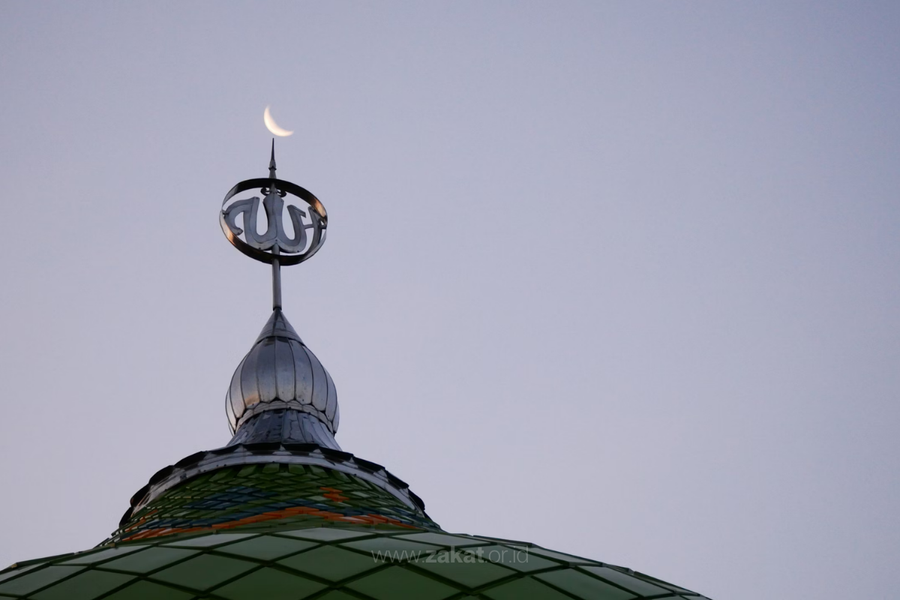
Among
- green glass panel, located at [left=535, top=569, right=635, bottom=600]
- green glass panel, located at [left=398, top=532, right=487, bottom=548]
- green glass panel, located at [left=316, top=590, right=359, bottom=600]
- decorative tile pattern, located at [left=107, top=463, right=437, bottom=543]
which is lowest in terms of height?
green glass panel, located at [left=316, top=590, right=359, bottom=600]

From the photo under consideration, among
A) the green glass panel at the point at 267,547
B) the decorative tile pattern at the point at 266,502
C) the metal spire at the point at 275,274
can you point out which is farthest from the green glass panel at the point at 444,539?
the metal spire at the point at 275,274

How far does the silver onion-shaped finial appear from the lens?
21672 millimetres

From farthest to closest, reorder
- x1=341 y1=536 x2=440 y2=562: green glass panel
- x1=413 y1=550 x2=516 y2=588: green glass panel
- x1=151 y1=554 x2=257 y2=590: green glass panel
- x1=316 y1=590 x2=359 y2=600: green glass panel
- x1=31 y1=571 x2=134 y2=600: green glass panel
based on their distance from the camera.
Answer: x1=341 y1=536 x2=440 y2=562: green glass panel → x1=413 y1=550 x2=516 y2=588: green glass panel → x1=31 y1=571 x2=134 y2=600: green glass panel → x1=151 y1=554 x2=257 y2=590: green glass panel → x1=316 y1=590 x2=359 y2=600: green glass panel

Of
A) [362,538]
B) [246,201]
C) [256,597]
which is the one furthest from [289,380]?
[256,597]

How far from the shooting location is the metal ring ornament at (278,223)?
81.0 ft

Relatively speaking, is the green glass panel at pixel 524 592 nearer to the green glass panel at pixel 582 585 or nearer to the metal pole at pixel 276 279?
the green glass panel at pixel 582 585

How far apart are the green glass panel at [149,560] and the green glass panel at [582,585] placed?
2.91 metres

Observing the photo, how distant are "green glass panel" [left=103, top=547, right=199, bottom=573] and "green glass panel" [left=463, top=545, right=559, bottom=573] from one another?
2.36m

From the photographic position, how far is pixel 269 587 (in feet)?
30.5

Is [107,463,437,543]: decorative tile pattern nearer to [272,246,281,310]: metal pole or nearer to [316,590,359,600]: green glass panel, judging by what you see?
[316,590,359,600]: green glass panel

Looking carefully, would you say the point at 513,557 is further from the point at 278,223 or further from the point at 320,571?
the point at 278,223

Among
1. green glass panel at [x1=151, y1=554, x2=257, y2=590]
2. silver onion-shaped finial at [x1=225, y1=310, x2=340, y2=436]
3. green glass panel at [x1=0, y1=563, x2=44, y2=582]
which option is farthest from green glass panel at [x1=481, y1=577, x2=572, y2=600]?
silver onion-shaped finial at [x1=225, y1=310, x2=340, y2=436]

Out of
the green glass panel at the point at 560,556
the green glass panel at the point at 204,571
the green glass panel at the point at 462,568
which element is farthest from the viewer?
the green glass panel at the point at 560,556

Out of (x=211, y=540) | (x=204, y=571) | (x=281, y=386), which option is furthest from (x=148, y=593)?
(x=281, y=386)
